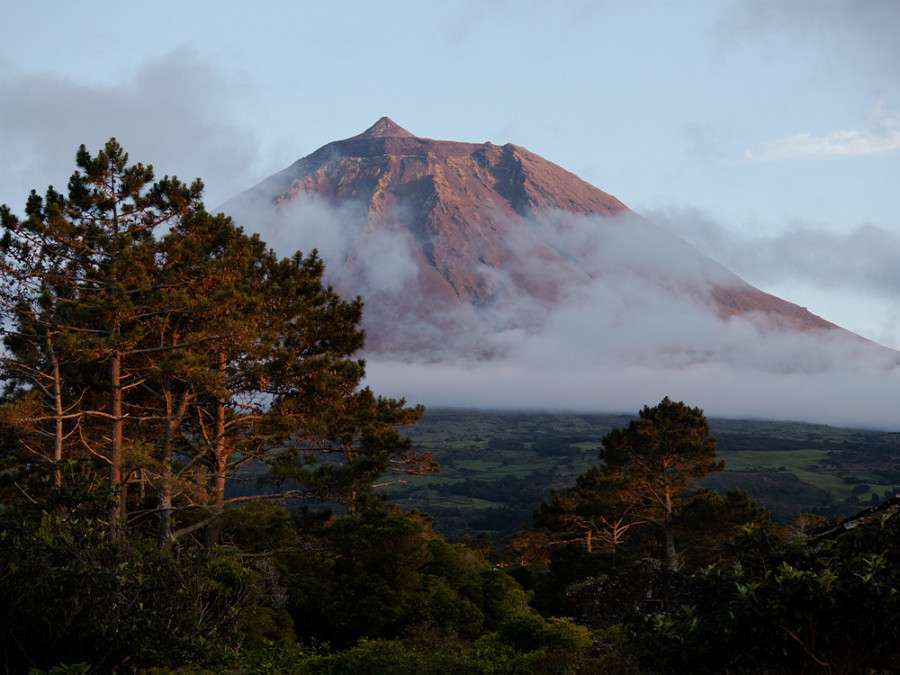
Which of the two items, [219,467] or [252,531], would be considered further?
[252,531]

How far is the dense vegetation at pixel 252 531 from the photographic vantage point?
6.53m

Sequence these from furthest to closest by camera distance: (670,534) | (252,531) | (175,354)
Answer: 1. (670,534)
2. (252,531)
3. (175,354)

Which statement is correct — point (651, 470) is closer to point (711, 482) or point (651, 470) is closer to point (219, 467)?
point (219, 467)

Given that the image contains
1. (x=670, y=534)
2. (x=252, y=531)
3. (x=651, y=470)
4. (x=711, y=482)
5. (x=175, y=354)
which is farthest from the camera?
(x=711, y=482)

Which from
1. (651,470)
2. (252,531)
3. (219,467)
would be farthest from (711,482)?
(219,467)

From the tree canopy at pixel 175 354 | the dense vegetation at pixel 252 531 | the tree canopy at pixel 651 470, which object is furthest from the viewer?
the tree canopy at pixel 651 470

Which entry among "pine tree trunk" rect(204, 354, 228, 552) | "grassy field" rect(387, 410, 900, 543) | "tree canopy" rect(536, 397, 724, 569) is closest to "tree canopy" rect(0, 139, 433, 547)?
"pine tree trunk" rect(204, 354, 228, 552)

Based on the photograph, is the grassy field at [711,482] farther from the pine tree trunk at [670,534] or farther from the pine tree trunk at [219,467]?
the pine tree trunk at [219,467]

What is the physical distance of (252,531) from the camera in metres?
22.0

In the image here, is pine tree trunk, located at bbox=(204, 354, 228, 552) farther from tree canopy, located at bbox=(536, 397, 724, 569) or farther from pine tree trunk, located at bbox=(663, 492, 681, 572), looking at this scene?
pine tree trunk, located at bbox=(663, 492, 681, 572)

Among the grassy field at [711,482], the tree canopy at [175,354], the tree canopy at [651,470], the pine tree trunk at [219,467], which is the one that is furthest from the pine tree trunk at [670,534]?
the grassy field at [711,482]

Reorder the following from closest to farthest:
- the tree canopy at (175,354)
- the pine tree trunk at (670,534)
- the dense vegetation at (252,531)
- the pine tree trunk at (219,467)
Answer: the dense vegetation at (252,531) → the tree canopy at (175,354) → the pine tree trunk at (219,467) → the pine tree trunk at (670,534)

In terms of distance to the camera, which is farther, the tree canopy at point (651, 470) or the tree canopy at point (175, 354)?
the tree canopy at point (651, 470)

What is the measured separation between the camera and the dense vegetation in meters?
6.53
